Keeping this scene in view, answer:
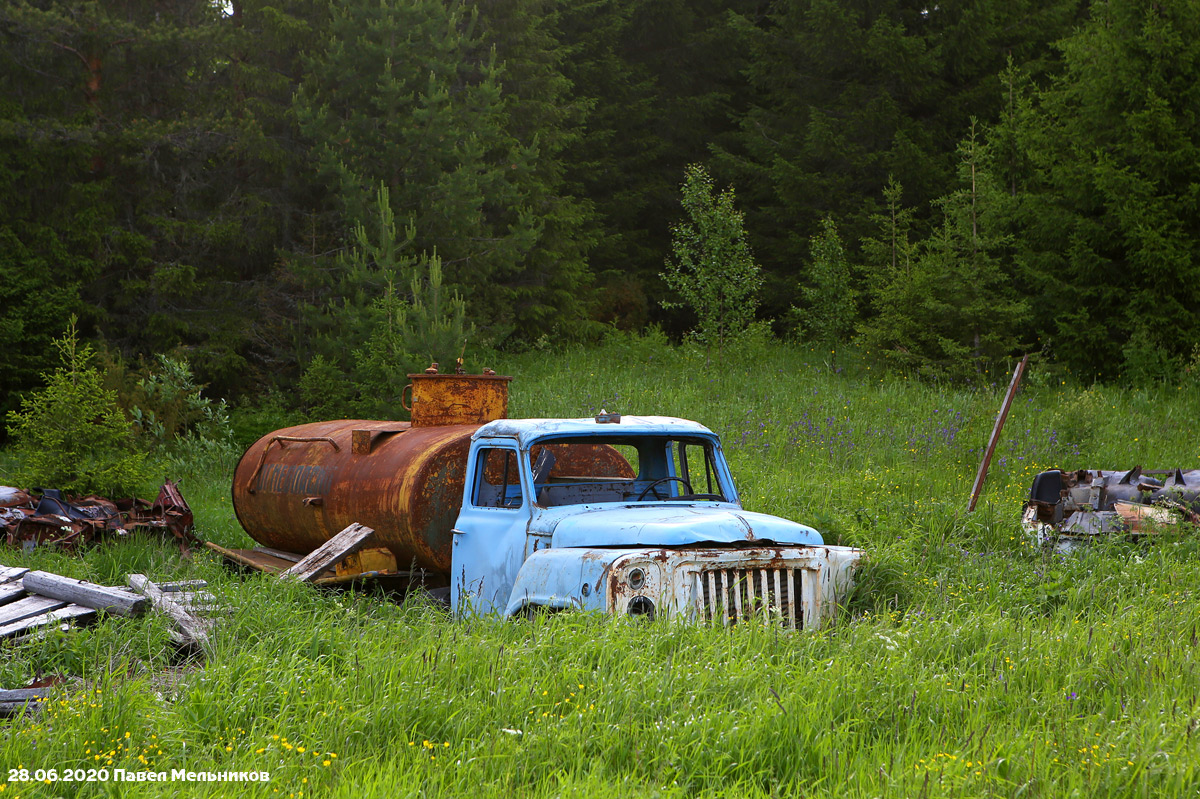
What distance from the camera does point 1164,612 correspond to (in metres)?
6.09

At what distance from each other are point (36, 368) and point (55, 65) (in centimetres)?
805

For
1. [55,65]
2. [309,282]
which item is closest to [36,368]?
[309,282]

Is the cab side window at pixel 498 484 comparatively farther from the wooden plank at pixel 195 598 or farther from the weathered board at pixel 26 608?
the weathered board at pixel 26 608

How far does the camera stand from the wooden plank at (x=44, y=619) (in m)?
6.17

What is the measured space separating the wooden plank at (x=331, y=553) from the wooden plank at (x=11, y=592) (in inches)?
69.9

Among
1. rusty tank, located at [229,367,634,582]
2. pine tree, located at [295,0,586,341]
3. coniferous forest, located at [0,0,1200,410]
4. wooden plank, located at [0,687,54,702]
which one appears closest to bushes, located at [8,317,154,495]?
rusty tank, located at [229,367,634,582]

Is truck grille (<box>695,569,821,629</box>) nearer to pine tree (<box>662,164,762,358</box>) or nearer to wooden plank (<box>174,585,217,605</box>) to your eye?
wooden plank (<box>174,585,217,605</box>)

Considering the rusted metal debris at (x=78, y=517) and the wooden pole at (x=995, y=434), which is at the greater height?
the wooden pole at (x=995, y=434)

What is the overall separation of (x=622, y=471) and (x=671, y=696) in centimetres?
391

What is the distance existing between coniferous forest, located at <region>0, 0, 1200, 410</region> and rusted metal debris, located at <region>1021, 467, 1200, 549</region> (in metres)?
9.93

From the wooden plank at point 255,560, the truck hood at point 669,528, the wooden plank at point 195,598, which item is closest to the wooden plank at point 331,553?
the wooden plank at point 255,560

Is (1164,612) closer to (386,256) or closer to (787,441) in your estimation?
(787,441)

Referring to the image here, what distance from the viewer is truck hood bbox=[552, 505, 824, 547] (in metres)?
5.67

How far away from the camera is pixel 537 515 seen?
6344mm
